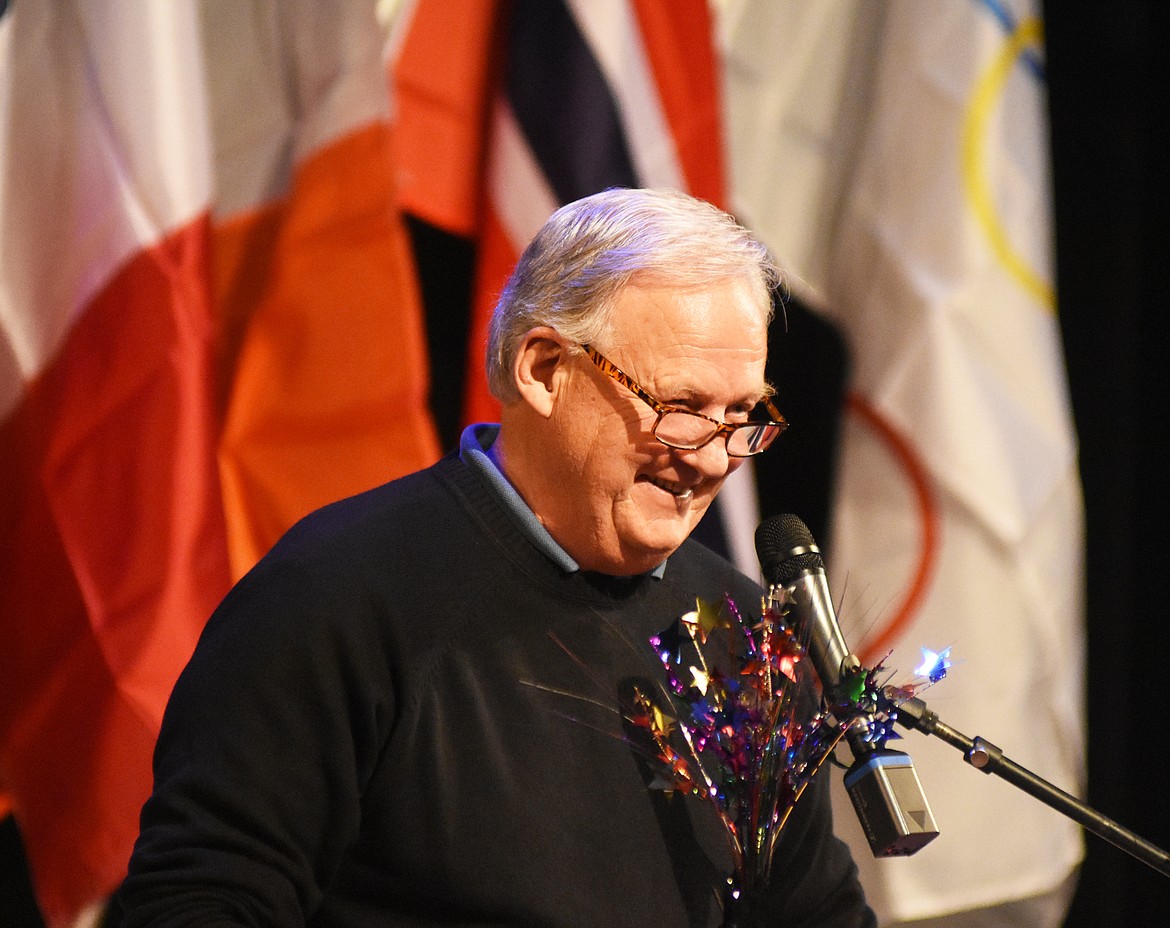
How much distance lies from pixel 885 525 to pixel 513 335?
1510mm

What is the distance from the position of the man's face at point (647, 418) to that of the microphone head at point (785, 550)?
0.38 feet

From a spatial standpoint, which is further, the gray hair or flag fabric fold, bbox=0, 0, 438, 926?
flag fabric fold, bbox=0, 0, 438, 926

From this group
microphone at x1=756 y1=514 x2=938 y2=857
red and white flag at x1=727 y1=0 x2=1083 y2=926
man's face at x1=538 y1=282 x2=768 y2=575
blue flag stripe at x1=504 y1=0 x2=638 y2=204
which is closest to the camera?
microphone at x1=756 y1=514 x2=938 y2=857

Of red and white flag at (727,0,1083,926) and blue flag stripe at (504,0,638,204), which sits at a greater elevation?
blue flag stripe at (504,0,638,204)

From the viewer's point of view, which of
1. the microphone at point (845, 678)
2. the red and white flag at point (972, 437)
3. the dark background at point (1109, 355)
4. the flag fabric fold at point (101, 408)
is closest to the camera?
Result: the microphone at point (845, 678)

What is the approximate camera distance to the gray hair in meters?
1.26

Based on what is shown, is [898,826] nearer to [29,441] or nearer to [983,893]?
[29,441]

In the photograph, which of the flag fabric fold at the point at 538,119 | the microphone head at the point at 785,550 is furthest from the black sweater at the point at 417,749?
the flag fabric fold at the point at 538,119

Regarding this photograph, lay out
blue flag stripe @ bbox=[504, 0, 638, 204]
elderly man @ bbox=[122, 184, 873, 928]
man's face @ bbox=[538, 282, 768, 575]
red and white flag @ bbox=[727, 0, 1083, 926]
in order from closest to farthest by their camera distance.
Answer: elderly man @ bbox=[122, 184, 873, 928] < man's face @ bbox=[538, 282, 768, 575] < blue flag stripe @ bbox=[504, 0, 638, 204] < red and white flag @ bbox=[727, 0, 1083, 926]

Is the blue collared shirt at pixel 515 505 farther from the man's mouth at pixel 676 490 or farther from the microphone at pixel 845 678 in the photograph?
the microphone at pixel 845 678

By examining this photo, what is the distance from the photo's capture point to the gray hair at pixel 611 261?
1.26 metres

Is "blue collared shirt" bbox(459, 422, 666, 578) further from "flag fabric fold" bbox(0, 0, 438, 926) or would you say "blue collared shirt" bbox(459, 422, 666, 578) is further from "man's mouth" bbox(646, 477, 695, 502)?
"flag fabric fold" bbox(0, 0, 438, 926)

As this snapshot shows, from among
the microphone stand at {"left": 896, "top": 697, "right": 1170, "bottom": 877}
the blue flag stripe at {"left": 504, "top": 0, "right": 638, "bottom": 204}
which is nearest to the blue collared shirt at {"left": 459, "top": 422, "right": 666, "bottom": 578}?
the microphone stand at {"left": 896, "top": 697, "right": 1170, "bottom": 877}


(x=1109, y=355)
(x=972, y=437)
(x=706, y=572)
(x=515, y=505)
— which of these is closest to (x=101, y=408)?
(x=515, y=505)
